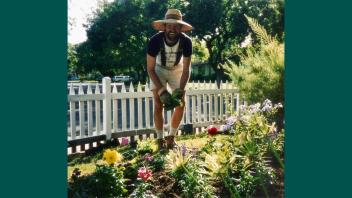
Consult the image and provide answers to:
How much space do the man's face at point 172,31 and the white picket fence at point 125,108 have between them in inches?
13.7

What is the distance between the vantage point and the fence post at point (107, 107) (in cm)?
294

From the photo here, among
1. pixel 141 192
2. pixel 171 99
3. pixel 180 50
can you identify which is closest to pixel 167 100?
pixel 171 99

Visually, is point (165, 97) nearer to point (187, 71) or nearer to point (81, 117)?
point (187, 71)

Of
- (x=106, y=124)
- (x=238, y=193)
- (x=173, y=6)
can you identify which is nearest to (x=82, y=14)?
(x=173, y=6)

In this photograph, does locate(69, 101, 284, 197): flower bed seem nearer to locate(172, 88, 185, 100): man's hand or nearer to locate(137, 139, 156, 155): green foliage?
locate(137, 139, 156, 155): green foliage

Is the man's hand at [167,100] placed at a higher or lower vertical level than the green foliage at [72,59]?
lower

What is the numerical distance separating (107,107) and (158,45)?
2.23 ft

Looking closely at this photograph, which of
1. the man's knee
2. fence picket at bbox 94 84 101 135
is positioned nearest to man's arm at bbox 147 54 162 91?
the man's knee

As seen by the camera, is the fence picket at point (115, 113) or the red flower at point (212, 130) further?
the fence picket at point (115, 113)

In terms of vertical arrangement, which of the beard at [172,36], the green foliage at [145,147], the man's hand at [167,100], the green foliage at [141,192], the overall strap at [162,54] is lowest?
the green foliage at [141,192]

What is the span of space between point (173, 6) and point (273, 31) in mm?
606

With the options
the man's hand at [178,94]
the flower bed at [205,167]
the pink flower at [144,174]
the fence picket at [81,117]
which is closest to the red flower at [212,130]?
the flower bed at [205,167]

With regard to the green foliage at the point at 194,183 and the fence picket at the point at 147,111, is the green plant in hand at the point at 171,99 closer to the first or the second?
the fence picket at the point at 147,111

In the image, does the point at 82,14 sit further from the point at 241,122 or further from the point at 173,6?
the point at 241,122
